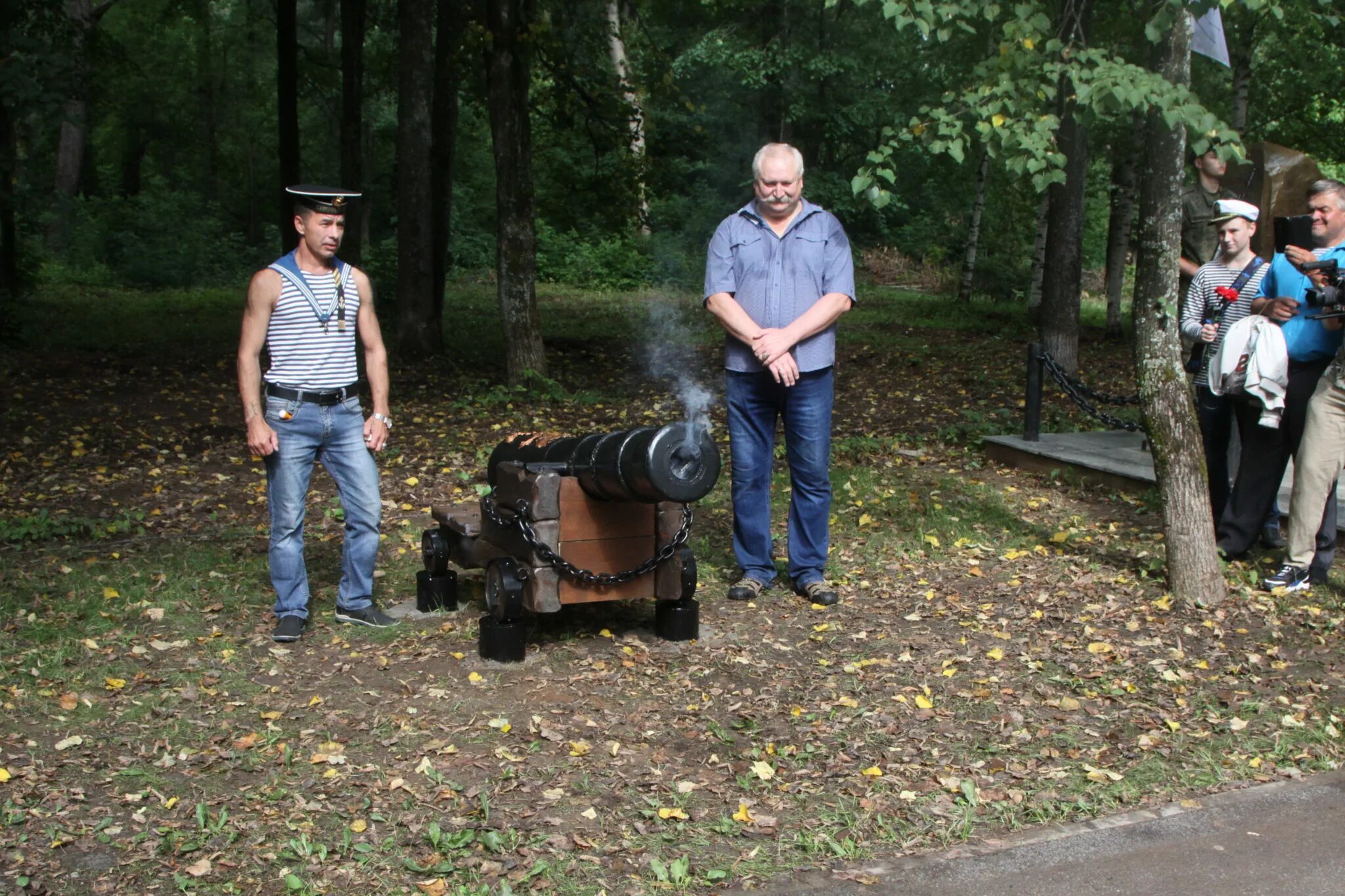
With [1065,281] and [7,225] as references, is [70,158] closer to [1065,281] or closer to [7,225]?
[7,225]

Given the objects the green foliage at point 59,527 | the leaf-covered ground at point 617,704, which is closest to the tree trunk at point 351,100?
the leaf-covered ground at point 617,704

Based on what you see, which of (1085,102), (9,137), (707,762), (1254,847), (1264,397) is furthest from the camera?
(9,137)

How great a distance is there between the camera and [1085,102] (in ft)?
17.7

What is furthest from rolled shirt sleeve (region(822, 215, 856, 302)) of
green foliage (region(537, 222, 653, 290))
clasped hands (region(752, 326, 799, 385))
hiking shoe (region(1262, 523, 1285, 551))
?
green foliage (region(537, 222, 653, 290))

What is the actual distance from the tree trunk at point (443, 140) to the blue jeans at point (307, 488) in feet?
32.6

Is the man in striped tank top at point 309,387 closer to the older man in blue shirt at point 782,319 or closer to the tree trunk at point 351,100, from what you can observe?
the older man in blue shirt at point 782,319

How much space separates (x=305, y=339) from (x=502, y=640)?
1.52 m

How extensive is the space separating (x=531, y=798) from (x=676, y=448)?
58.6 inches

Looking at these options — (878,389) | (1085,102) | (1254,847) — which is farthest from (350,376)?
(878,389)

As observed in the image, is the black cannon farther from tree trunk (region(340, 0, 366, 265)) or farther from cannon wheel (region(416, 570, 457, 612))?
tree trunk (region(340, 0, 366, 265))

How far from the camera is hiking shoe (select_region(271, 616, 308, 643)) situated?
571 cm

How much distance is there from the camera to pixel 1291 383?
21.3ft

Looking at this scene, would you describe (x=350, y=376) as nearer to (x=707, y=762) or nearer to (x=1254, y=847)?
(x=707, y=762)

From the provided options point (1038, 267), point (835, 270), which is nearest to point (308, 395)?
point (835, 270)
